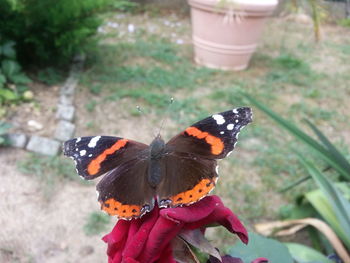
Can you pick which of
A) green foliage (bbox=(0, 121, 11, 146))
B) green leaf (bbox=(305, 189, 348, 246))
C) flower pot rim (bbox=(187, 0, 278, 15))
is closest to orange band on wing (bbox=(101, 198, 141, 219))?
green leaf (bbox=(305, 189, 348, 246))

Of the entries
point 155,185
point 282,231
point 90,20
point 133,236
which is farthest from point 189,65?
point 133,236

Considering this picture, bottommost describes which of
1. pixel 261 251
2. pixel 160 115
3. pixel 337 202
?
pixel 160 115

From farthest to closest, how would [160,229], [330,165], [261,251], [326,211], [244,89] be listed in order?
1. [244,89]
2. [326,211]
3. [330,165]
4. [261,251]
5. [160,229]

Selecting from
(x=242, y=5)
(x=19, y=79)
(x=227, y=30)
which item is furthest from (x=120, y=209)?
(x=227, y=30)

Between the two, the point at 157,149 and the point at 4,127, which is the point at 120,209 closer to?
the point at 157,149

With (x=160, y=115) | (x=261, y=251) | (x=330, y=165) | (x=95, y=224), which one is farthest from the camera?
(x=160, y=115)

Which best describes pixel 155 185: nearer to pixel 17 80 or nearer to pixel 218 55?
pixel 17 80

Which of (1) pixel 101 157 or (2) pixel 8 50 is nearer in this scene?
(1) pixel 101 157

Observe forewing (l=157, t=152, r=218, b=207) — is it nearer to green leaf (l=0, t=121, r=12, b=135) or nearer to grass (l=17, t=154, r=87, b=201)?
grass (l=17, t=154, r=87, b=201)

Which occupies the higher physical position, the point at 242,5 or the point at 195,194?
the point at 195,194
